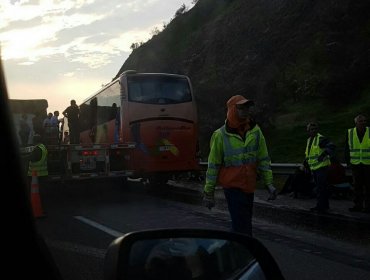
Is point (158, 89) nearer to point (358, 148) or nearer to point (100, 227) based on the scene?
point (358, 148)

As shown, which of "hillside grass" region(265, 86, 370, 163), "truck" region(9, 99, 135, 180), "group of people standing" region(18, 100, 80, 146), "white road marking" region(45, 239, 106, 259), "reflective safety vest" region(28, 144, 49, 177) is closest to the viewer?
"white road marking" region(45, 239, 106, 259)

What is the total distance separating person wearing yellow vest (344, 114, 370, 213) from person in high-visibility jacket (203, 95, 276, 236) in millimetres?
5947

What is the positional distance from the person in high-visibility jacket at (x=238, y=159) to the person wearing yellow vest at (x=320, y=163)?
5738 millimetres

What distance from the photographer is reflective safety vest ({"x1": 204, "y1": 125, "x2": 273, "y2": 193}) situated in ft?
18.6

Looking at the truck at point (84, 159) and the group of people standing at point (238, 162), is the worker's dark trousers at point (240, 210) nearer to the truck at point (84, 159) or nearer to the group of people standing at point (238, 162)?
the group of people standing at point (238, 162)

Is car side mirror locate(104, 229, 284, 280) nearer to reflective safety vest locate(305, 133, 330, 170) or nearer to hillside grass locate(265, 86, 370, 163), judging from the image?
reflective safety vest locate(305, 133, 330, 170)

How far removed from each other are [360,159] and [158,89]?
7.38m

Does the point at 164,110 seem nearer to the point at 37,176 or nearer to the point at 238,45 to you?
the point at 37,176

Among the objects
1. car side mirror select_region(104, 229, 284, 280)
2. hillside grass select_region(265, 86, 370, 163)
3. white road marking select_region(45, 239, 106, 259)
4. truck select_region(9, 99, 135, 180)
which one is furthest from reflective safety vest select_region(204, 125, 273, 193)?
hillside grass select_region(265, 86, 370, 163)

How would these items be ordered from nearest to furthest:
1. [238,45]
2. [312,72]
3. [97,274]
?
1. [97,274]
2. [312,72]
3. [238,45]

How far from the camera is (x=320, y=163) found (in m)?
11.4

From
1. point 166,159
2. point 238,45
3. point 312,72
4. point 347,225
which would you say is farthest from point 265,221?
point 238,45

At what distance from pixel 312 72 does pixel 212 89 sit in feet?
19.0

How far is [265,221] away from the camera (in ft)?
33.4
